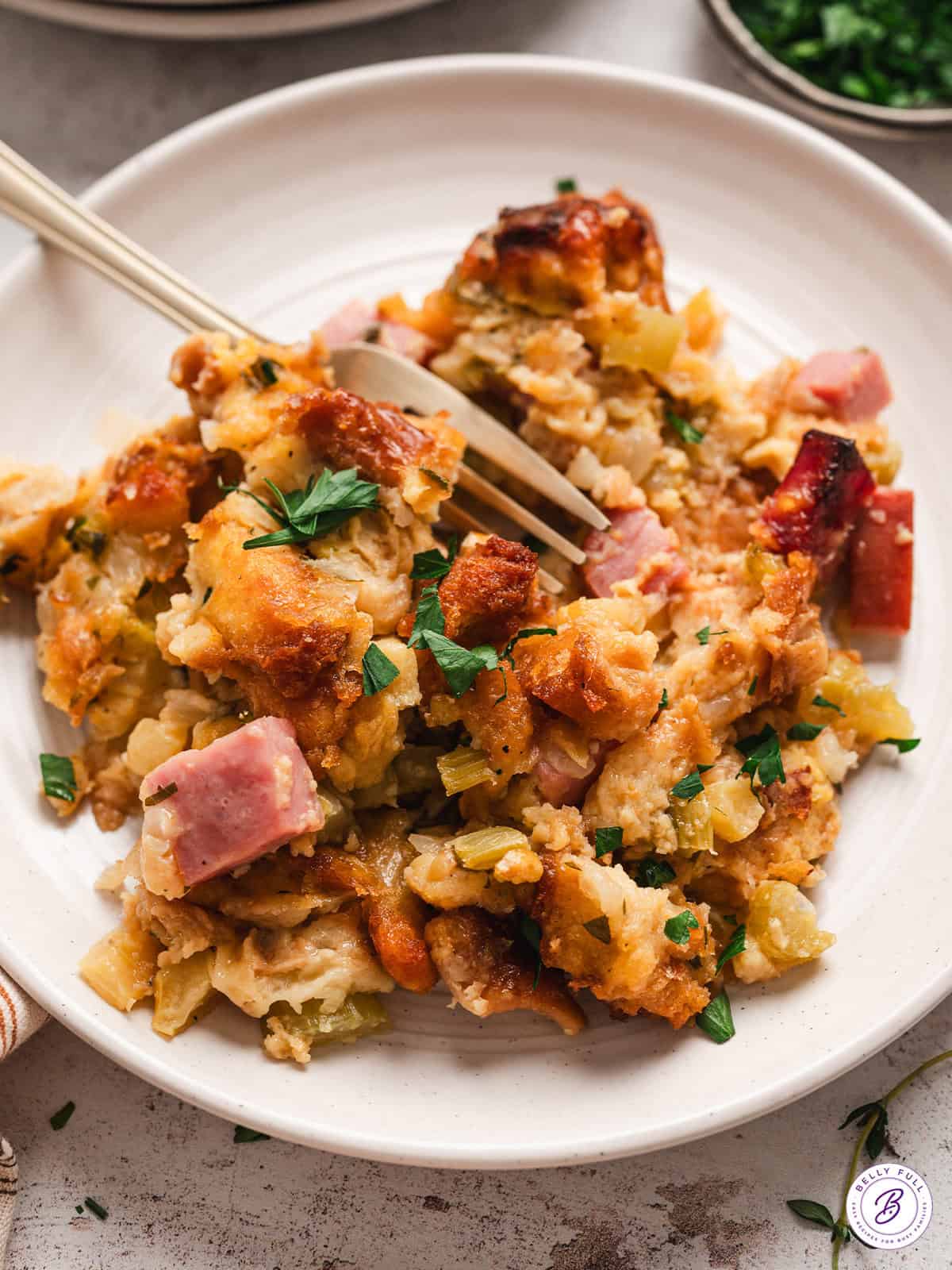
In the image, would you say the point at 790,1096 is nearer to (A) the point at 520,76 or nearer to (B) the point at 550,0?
(A) the point at 520,76

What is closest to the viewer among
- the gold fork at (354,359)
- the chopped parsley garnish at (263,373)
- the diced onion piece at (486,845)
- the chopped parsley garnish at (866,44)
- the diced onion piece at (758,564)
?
the diced onion piece at (486,845)

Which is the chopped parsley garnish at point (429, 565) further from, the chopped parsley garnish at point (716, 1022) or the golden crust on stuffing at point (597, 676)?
the chopped parsley garnish at point (716, 1022)

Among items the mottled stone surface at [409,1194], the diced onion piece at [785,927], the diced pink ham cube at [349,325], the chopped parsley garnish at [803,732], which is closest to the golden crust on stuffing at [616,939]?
the diced onion piece at [785,927]

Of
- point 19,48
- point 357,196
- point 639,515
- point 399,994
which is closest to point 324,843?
point 399,994

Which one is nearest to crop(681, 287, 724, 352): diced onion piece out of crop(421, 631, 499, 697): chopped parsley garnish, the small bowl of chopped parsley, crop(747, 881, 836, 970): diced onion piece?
the small bowl of chopped parsley

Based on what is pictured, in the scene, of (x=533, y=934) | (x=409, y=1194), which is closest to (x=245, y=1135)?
(x=409, y=1194)

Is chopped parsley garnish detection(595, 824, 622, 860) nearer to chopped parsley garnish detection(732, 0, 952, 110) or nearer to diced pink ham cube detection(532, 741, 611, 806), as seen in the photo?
diced pink ham cube detection(532, 741, 611, 806)
